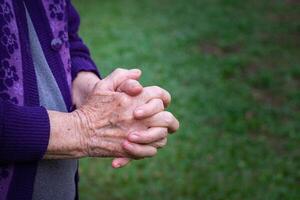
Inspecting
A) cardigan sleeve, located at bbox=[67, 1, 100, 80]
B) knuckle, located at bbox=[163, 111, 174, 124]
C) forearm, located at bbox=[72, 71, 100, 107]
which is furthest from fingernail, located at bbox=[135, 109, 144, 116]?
cardigan sleeve, located at bbox=[67, 1, 100, 80]

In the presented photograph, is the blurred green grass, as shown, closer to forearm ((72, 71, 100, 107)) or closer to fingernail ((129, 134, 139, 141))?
forearm ((72, 71, 100, 107))

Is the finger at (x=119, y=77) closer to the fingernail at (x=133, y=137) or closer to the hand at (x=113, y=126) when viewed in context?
the hand at (x=113, y=126)

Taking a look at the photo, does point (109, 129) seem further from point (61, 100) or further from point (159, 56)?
point (159, 56)

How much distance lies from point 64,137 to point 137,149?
25 centimetres

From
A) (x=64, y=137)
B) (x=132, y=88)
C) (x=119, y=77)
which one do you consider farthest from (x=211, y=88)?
(x=64, y=137)

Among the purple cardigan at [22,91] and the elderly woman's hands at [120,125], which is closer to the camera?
the purple cardigan at [22,91]

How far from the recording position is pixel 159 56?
734cm

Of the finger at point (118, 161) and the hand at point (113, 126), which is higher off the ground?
the hand at point (113, 126)

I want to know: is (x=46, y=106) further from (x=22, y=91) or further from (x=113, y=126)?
(x=113, y=126)

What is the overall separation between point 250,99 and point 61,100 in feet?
14.2

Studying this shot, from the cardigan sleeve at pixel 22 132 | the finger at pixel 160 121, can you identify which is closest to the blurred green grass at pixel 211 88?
the finger at pixel 160 121

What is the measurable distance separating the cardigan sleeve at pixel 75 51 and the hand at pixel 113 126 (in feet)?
1.31

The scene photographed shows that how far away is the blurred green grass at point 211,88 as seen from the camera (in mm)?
4219

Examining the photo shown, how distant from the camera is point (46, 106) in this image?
5.26 feet
